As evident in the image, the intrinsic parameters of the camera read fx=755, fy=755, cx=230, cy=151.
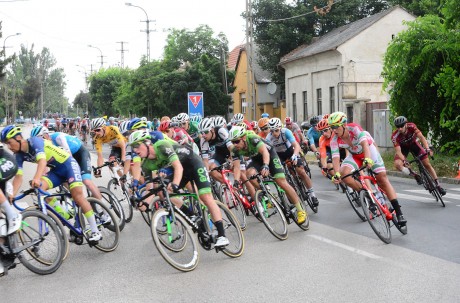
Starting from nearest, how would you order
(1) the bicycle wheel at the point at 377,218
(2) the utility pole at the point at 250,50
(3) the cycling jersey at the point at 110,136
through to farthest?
(1) the bicycle wheel at the point at 377,218
(3) the cycling jersey at the point at 110,136
(2) the utility pole at the point at 250,50

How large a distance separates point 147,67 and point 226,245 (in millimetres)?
48979

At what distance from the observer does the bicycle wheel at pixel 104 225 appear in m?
9.32

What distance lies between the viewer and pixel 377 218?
9609 mm

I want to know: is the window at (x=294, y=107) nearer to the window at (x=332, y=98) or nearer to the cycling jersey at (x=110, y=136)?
the window at (x=332, y=98)

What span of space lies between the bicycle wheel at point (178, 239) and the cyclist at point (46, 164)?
131 cm

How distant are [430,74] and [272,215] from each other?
1415cm

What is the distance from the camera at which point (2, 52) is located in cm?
8812

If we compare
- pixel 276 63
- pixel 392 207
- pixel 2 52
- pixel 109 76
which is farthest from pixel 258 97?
pixel 392 207

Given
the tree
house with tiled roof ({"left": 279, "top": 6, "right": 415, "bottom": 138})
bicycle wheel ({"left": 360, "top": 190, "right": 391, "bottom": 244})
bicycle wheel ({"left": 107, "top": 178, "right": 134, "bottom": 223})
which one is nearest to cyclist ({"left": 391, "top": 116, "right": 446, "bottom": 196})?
bicycle wheel ({"left": 360, "top": 190, "right": 391, "bottom": 244})

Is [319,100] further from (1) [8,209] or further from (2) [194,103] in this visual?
(1) [8,209]

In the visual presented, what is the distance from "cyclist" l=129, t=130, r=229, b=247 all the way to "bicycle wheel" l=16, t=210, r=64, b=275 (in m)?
1.26

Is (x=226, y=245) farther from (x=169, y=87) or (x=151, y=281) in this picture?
(x=169, y=87)

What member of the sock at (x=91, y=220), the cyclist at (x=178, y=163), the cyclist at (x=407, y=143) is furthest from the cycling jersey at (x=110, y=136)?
the cyclist at (x=407, y=143)

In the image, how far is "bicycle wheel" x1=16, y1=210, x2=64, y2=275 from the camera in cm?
809
